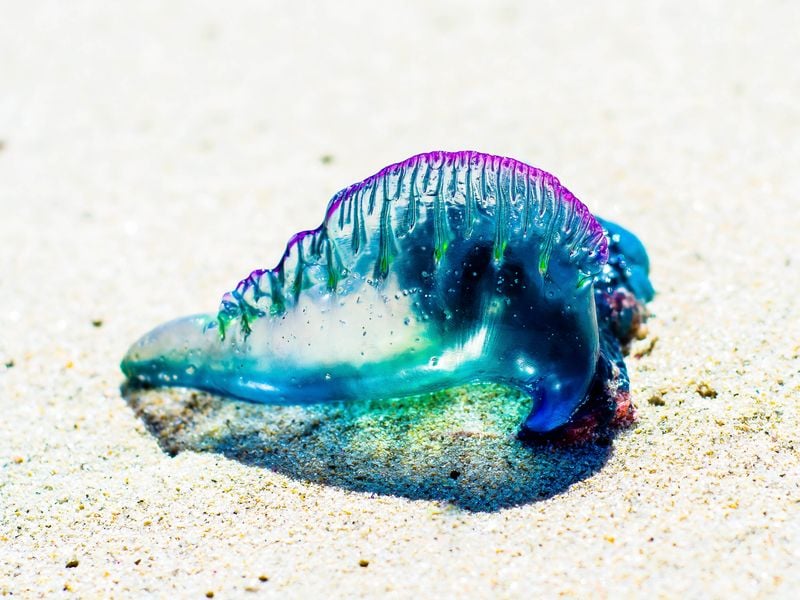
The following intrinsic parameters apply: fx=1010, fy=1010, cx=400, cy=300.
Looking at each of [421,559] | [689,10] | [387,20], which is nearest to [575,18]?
[689,10]

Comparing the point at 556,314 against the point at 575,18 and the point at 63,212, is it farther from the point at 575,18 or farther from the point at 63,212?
the point at 575,18

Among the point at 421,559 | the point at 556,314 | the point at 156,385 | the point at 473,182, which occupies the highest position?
the point at 473,182

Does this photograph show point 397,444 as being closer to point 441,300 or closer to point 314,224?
point 441,300

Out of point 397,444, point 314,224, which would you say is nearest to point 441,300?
point 397,444

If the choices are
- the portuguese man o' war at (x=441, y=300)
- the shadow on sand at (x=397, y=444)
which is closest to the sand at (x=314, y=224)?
the shadow on sand at (x=397, y=444)

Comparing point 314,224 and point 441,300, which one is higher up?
point 441,300

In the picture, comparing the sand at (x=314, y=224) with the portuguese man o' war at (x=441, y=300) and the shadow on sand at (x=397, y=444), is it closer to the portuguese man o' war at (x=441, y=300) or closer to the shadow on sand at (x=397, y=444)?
the shadow on sand at (x=397, y=444)

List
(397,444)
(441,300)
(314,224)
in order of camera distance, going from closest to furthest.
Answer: (441,300), (397,444), (314,224)

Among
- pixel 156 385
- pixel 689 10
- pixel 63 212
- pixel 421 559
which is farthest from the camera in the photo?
pixel 689 10
